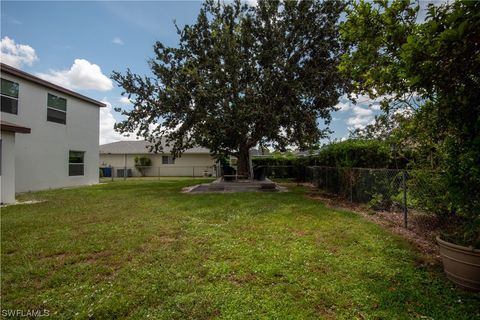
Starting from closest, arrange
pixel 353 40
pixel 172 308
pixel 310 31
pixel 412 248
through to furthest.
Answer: pixel 172 308 < pixel 353 40 < pixel 412 248 < pixel 310 31

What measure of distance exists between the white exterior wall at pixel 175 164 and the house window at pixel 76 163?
35.3ft

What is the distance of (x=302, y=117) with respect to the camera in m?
12.7

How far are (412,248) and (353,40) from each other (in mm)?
3674

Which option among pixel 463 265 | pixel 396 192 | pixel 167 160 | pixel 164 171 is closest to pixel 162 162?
pixel 167 160

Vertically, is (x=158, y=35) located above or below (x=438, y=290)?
above

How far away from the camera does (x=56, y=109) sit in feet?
44.2

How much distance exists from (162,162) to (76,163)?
12.4m

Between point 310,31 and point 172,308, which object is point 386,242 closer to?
point 172,308

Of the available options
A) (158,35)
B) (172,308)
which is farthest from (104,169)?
(172,308)

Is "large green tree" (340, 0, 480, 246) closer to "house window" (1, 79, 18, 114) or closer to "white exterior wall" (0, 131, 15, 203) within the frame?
"white exterior wall" (0, 131, 15, 203)

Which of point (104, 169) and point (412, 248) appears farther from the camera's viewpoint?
point (104, 169)

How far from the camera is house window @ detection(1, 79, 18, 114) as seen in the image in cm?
1077

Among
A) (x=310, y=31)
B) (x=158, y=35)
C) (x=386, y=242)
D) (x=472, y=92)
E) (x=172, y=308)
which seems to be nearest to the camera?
(x=172, y=308)

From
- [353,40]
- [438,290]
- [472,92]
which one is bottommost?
[438,290]
